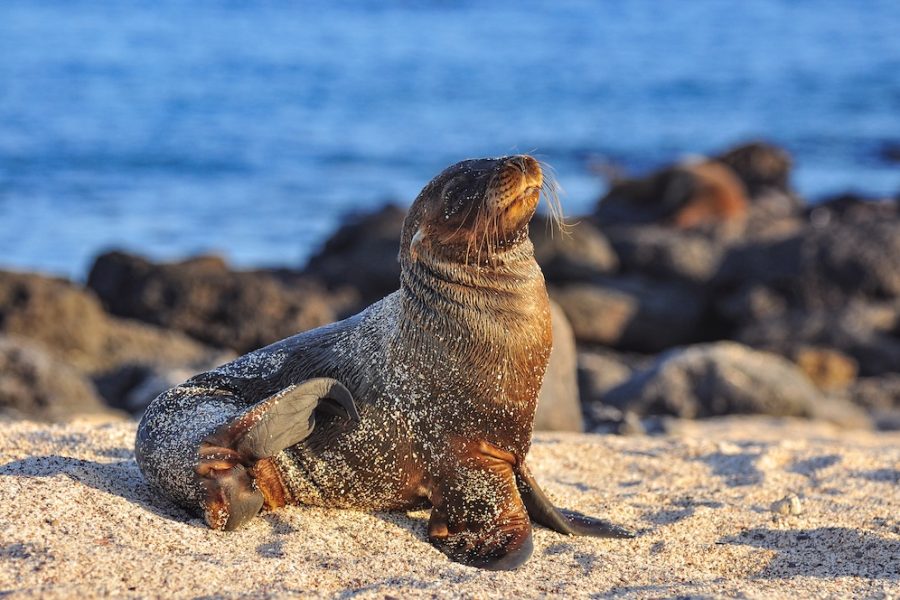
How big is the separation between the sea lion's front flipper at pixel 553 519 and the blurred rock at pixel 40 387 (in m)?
5.97

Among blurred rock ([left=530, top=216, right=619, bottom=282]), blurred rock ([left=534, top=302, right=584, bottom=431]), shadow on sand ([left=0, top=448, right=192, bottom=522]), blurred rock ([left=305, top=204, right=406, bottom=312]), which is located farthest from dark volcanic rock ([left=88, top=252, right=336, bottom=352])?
shadow on sand ([left=0, top=448, right=192, bottom=522])

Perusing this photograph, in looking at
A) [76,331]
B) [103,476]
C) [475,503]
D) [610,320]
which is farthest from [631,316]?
[103,476]

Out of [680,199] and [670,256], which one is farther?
[680,199]

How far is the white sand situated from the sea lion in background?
0.15 m

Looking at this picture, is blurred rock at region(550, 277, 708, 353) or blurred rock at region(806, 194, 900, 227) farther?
blurred rock at region(806, 194, 900, 227)

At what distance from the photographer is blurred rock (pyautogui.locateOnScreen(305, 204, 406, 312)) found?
53.9 feet

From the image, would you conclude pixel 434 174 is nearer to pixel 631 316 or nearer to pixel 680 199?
pixel 680 199

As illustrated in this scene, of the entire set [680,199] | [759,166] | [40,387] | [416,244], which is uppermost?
[416,244]

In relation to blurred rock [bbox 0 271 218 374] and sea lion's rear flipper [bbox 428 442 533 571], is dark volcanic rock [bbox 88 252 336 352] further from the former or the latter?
sea lion's rear flipper [bbox 428 442 533 571]

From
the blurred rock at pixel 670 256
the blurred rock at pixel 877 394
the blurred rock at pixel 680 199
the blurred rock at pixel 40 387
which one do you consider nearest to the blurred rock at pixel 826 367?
the blurred rock at pixel 877 394

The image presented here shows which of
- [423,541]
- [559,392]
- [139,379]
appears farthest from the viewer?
[139,379]

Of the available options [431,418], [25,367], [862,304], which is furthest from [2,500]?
[862,304]

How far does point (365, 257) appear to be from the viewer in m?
17.0

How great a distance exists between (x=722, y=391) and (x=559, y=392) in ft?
8.33
